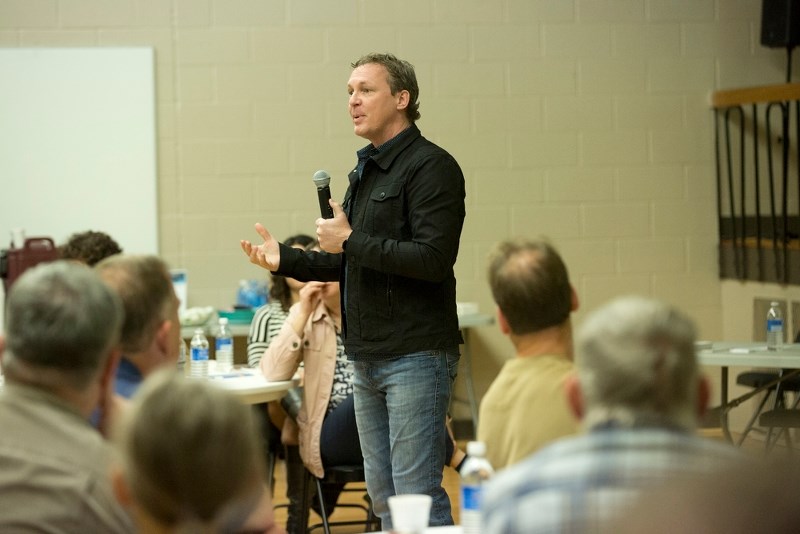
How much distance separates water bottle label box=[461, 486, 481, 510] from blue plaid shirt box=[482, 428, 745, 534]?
0.59 metres

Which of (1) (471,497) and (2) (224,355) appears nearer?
(1) (471,497)

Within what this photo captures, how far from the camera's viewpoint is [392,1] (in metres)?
6.27

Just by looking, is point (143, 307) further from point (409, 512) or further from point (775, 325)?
point (775, 325)

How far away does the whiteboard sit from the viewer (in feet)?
19.6

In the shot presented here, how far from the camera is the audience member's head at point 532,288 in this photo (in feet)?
6.67

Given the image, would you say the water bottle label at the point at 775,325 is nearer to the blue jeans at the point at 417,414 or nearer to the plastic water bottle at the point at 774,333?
the plastic water bottle at the point at 774,333

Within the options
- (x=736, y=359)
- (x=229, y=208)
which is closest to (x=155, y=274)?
(x=736, y=359)

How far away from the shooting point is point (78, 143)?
603 centimetres

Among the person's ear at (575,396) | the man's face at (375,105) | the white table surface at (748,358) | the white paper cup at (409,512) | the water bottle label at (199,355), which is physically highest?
the man's face at (375,105)

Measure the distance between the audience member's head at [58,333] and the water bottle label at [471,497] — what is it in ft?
2.25

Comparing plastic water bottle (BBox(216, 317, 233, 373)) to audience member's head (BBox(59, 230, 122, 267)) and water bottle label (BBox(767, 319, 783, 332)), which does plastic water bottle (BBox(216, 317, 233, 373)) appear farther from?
water bottle label (BBox(767, 319, 783, 332))

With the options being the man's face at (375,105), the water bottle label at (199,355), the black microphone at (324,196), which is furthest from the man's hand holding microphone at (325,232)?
the water bottle label at (199,355)

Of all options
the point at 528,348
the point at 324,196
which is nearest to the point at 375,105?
the point at 324,196

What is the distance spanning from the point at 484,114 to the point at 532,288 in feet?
14.6
